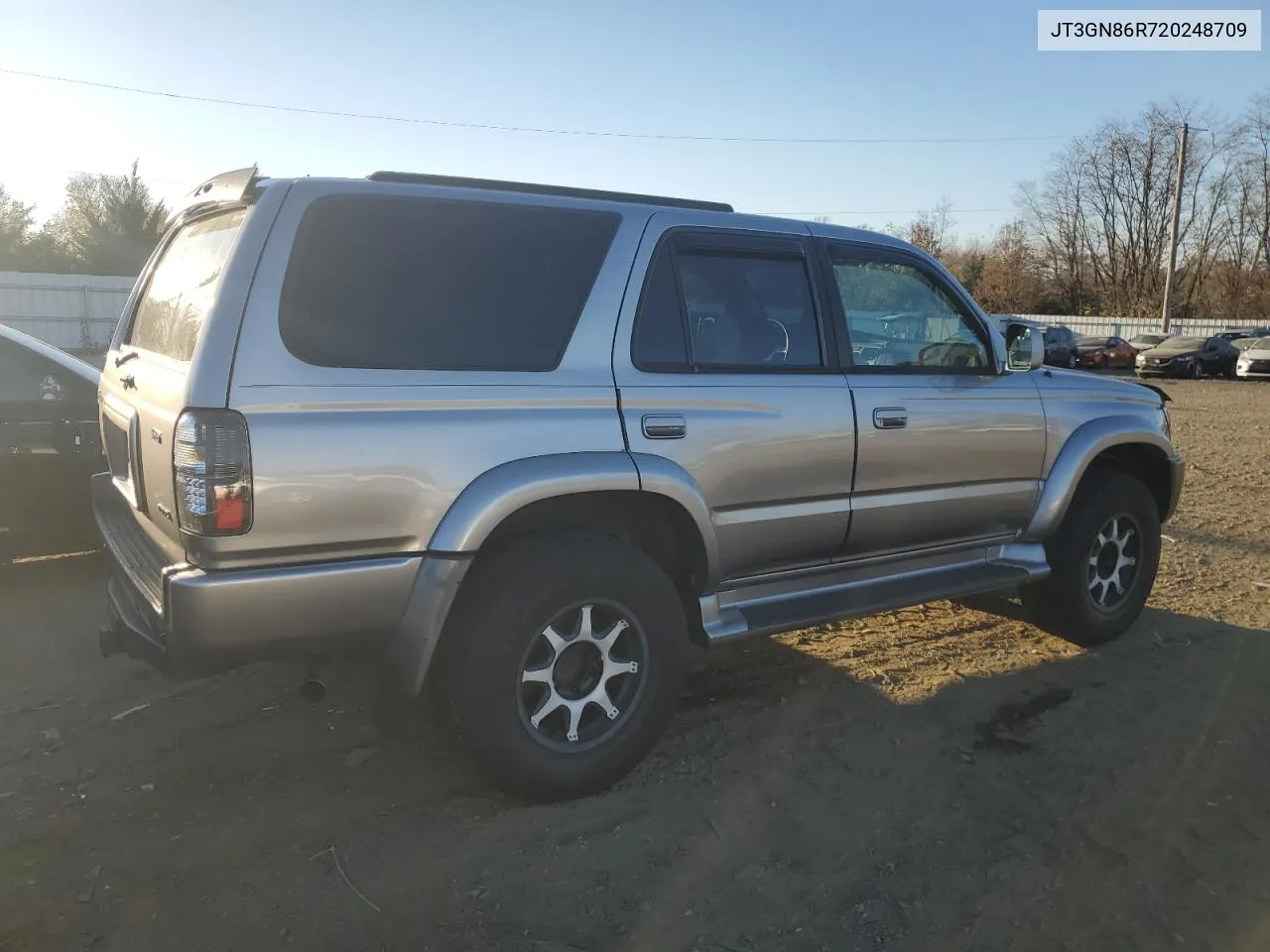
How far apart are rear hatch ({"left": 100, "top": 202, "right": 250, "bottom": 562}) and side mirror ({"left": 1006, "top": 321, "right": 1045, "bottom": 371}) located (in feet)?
11.0

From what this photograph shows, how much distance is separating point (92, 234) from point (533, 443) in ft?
120

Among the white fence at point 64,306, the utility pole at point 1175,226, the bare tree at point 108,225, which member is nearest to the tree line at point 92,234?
the bare tree at point 108,225

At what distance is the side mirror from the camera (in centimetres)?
436

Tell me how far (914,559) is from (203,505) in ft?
9.73

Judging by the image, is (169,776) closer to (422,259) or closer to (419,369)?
(419,369)

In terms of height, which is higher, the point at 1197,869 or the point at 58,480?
the point at 58,480

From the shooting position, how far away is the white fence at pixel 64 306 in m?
22.6

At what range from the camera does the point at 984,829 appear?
3.10m

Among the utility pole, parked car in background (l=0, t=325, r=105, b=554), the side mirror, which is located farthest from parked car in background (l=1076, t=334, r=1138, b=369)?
parked car in background (l=0, t=325, r=105, b=554)

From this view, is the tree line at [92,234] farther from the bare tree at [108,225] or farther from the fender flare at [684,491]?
the fender flare at [684,491]

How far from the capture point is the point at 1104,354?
32.9m

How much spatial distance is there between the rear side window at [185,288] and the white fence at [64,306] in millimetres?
21603

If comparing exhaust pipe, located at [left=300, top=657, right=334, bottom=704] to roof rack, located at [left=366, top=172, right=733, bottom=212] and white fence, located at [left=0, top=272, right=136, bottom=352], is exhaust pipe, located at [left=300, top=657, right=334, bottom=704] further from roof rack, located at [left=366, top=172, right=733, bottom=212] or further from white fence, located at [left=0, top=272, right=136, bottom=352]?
white fence, located at [left=0, top=272, right=136, bottom=352]

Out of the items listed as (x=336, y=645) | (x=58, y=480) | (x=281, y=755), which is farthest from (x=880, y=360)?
(x=58, y=480)
